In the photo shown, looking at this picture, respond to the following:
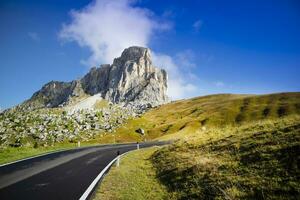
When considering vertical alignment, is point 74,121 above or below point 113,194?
above

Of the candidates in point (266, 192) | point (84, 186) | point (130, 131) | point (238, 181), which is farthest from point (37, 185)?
point (130, 131)

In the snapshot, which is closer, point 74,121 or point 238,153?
point 238,153

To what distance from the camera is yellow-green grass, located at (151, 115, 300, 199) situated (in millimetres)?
8195

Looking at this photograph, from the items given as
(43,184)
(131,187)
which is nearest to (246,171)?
(131,187)

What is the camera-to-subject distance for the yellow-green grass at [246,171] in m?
8.20

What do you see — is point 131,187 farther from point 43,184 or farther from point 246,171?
point 246,171

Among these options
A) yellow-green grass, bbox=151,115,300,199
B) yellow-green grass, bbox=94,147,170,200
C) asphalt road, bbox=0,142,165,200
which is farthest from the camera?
yellow-green grass, bbox=94,147,170,200

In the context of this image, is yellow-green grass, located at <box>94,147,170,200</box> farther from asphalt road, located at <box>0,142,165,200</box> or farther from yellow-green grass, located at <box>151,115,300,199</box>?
asphalt road, located at <box>0,142,165,200</box>

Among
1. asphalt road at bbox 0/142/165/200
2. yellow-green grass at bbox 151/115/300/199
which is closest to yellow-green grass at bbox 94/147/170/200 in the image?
yellow-green grass at bbox 151/115/300/199

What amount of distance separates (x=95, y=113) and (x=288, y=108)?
2765 inches

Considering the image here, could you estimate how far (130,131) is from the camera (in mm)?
84188

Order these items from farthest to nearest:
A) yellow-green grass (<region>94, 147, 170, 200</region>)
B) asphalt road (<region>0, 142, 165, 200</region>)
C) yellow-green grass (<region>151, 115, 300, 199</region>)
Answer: yellow-green grass (<region>94, 147, 170, 200</region>), asphalt road (<region>0, 142, 165, 200</region>), yellow-green grass (<region>151, 115, 300, 199</region>)

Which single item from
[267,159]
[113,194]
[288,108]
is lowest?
[113,194]

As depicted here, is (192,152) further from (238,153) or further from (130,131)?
(130,131)
